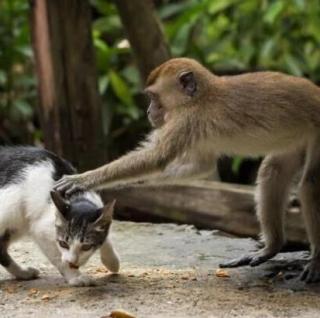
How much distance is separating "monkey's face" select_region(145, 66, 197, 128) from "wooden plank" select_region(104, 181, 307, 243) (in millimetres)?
1155

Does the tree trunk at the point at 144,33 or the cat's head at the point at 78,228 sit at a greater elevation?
the tree trunk at the point at 144,33

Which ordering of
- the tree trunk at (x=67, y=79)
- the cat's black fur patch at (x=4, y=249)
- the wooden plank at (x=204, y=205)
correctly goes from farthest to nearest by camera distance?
1. the tree trunk at (x=67, y=79)
2. the wooden plank at (x=204, y=205)
3. the cat's black fur patch at (x=4, y=249)

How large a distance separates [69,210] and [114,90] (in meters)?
5.74

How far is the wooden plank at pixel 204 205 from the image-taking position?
22.5ft

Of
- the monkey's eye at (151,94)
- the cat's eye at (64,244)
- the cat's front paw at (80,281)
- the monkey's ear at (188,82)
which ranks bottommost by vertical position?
the cat's front paw at (80,281)

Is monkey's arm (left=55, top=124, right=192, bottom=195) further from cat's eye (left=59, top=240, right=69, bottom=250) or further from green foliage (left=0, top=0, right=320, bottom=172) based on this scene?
green foliage (left=0, top=0, right=320, bottom=172)

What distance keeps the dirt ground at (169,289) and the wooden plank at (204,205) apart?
451mm

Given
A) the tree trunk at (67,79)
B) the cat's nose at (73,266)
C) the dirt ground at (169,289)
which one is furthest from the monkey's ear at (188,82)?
the tree trunk at (67,79)

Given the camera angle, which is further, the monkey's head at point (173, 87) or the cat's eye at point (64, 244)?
the monkey's head at point (173, 87)

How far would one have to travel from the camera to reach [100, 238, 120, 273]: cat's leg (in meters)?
5.18

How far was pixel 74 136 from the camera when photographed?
7.98m

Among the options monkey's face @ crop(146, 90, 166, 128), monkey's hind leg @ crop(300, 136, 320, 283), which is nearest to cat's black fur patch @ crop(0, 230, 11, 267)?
monkey's face @ crop(146, 90, 166, 128)

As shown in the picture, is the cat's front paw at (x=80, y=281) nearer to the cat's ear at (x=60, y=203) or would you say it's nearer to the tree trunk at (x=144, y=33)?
the cat's ear at (x=60, y=203)

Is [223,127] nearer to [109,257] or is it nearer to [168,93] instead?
[168,93]
